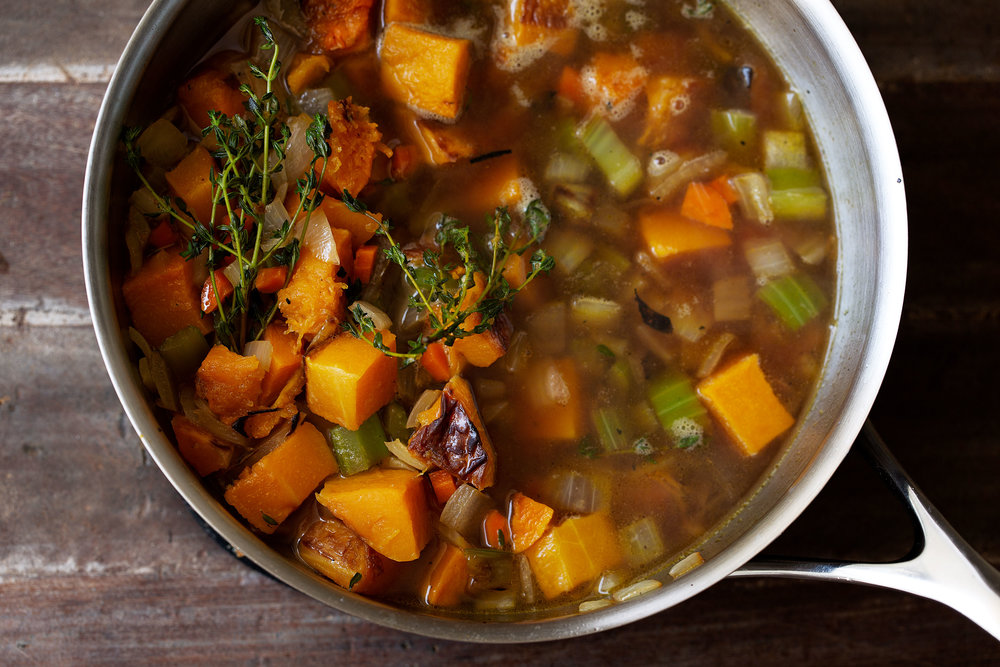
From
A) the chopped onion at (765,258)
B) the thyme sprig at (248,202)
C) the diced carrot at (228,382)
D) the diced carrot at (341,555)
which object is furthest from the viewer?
the chopped onion at (765,258)

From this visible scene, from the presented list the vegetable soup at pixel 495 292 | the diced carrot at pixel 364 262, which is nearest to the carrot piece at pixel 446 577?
the vegetable soup at pixel 495 292

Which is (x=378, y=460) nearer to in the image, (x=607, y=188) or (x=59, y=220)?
(x=607, y=188)

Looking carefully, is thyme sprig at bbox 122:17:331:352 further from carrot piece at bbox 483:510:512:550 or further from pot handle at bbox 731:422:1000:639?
pot handle at bbox 731:422:1000:639

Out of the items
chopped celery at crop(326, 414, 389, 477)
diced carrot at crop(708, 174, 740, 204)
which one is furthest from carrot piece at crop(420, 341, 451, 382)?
diced carrot at crop(708, 174, 740, 204)

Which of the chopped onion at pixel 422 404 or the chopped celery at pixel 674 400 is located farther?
the chopped celery at pixel 674 400

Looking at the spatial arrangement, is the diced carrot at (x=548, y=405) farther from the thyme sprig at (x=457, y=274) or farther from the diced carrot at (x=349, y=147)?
the diced carrot at (x=349, y=147)

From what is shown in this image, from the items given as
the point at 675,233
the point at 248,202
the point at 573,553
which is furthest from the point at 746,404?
the point at 248,202

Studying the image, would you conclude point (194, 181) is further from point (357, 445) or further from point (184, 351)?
point (357, 445)
